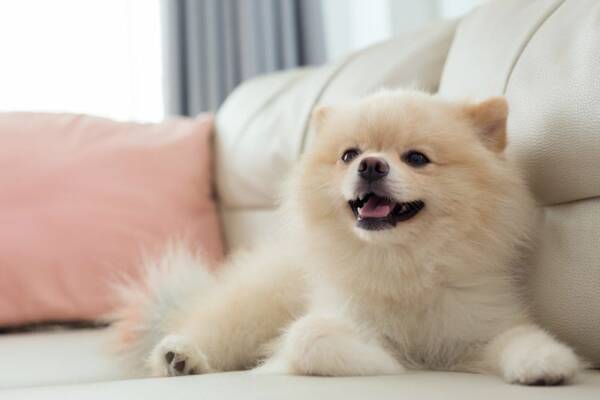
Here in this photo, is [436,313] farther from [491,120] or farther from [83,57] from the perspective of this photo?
[83,57]

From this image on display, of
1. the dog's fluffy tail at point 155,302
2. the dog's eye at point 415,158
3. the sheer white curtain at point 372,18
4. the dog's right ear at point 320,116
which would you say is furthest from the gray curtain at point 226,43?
the dog's eye at point 415,158

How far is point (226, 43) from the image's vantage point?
11.9ft

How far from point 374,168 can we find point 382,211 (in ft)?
0.29

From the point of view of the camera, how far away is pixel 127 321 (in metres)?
1.73

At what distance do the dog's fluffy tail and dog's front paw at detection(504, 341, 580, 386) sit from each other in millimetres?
778

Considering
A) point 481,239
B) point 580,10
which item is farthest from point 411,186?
point 580,10

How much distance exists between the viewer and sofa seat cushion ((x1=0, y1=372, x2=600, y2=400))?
3.44 feet

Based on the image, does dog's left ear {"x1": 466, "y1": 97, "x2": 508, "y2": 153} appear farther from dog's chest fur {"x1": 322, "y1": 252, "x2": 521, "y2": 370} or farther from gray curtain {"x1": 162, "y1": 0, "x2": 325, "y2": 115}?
gray curtain {"x1": 162, "y1": 0, "x2": 325, "y2": 115}

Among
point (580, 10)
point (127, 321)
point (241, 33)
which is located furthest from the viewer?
point (241, 33)

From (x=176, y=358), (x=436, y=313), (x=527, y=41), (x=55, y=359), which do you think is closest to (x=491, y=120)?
(x=527, y=41)

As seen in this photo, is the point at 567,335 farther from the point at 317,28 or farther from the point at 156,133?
the point at 317,28

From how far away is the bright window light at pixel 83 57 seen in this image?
Answer: 3.41 meters

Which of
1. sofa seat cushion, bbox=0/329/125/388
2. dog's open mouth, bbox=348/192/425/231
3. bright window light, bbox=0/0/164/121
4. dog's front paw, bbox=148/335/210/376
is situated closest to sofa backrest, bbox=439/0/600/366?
dog's open mouth, bbox=348/192/425/231

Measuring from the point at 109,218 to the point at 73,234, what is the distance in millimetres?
118
